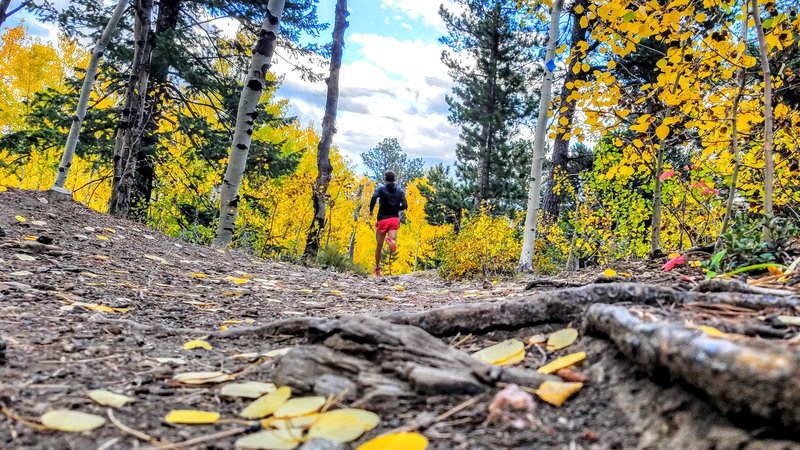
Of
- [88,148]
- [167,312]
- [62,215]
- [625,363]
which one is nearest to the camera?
[625,363]

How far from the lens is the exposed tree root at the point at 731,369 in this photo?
614 millimetres

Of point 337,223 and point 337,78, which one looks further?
point 337,223

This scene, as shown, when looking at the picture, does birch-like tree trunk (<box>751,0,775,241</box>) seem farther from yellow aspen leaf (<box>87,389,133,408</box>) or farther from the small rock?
yellow aspen leaf (<box>87,389,133,408</box>)

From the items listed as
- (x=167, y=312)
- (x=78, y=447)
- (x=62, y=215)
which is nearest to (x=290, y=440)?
(x=78, y=447)

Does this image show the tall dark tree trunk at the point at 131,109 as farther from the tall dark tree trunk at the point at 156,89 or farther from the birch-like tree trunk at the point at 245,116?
the tall dark tree trunk at the point at 156,89

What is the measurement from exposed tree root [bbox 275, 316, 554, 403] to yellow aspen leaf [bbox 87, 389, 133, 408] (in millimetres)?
354

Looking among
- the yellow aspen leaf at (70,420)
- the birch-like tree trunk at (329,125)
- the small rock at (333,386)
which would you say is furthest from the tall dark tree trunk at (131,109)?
the small rock at (333,386)

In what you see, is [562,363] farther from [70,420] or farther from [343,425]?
[70,420]

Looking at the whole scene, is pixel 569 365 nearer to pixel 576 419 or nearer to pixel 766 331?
pixel 576 419

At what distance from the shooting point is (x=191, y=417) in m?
1.02

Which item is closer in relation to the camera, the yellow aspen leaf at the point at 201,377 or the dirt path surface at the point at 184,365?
the dirt path surface at the point at 184,365

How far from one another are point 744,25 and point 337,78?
9.52 m

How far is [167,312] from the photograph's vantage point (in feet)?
7.38

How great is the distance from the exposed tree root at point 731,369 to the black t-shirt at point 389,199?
242 inches
